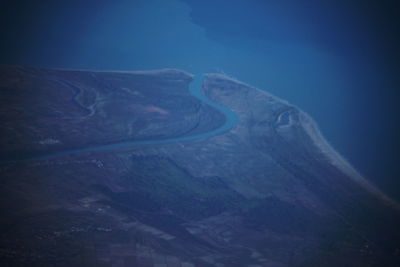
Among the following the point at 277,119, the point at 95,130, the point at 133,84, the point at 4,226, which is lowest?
the point at 4,226

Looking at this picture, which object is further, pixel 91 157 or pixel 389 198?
pixel 91 157

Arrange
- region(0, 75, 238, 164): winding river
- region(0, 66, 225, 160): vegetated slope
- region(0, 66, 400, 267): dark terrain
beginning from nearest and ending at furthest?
region(0, 66, 400, 267): dark terrain, region(0, 75, 238, 164): winding river, region(0, 66, 225, 160): vegetated slope

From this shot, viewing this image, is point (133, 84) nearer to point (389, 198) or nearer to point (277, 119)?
point (277, 119)

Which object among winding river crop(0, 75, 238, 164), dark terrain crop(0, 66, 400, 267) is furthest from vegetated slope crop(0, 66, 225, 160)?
winding river crop(0, 75, 238, 164)

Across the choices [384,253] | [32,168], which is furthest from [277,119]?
[32,168]

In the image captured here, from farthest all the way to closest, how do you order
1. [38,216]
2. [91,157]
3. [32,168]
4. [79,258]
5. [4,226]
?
[91,157] → [32,168] → [38,216] → [4,226] → [79,258]

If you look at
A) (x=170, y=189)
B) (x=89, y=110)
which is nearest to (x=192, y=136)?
(x=170, y=189)

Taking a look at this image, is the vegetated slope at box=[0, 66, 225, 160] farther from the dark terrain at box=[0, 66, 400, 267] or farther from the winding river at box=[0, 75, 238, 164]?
the winding river at box=[0, 75, 238, 164]

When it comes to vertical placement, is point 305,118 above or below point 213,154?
above

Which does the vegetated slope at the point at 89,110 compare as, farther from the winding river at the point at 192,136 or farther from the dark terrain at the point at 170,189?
the winding river at the point at 192,136
